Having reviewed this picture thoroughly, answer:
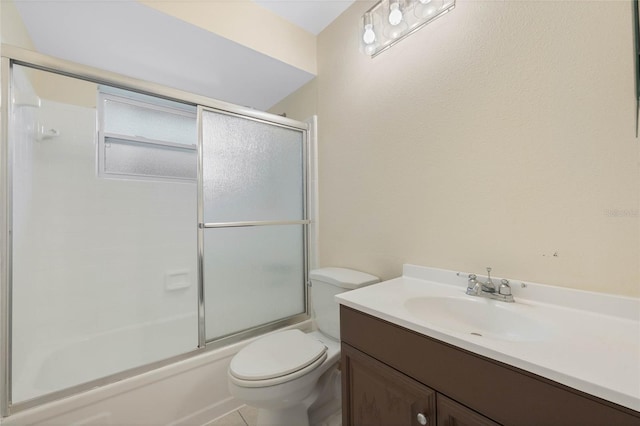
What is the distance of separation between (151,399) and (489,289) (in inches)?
67.3

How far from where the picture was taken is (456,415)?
25.6 inches

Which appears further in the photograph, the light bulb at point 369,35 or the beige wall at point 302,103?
the beige wall at point 302,103

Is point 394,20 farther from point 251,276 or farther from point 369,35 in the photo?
point 251,276

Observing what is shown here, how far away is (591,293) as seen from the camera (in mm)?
793

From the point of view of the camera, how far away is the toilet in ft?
3.49

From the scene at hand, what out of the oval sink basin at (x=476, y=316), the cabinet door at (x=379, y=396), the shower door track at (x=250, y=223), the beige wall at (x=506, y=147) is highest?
the beige wall at (x=506, y=147)

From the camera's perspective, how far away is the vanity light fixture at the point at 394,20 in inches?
44.4

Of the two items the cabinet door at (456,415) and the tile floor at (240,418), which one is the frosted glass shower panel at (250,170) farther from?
the cabinet door at (456,415)

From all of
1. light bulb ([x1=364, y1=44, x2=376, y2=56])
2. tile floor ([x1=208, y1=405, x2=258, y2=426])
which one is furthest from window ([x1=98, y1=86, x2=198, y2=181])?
tile floor ([x1=208, y1=405, x2=258, y2=426])

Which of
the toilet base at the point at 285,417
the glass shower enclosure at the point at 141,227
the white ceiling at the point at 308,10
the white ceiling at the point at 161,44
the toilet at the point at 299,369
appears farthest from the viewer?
the white ceiling at the point at 308,10

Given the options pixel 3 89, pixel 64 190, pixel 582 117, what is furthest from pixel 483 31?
pixel 64 190

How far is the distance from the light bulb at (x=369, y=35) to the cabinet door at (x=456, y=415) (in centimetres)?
162

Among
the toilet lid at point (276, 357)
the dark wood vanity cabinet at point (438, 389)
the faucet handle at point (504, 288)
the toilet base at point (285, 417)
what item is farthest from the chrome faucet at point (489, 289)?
the toilet base at point (285, 417)

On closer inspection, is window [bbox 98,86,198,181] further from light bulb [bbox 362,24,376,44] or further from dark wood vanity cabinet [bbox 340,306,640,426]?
dark wood vanity cabinet [bbox 340,306,640,426]
